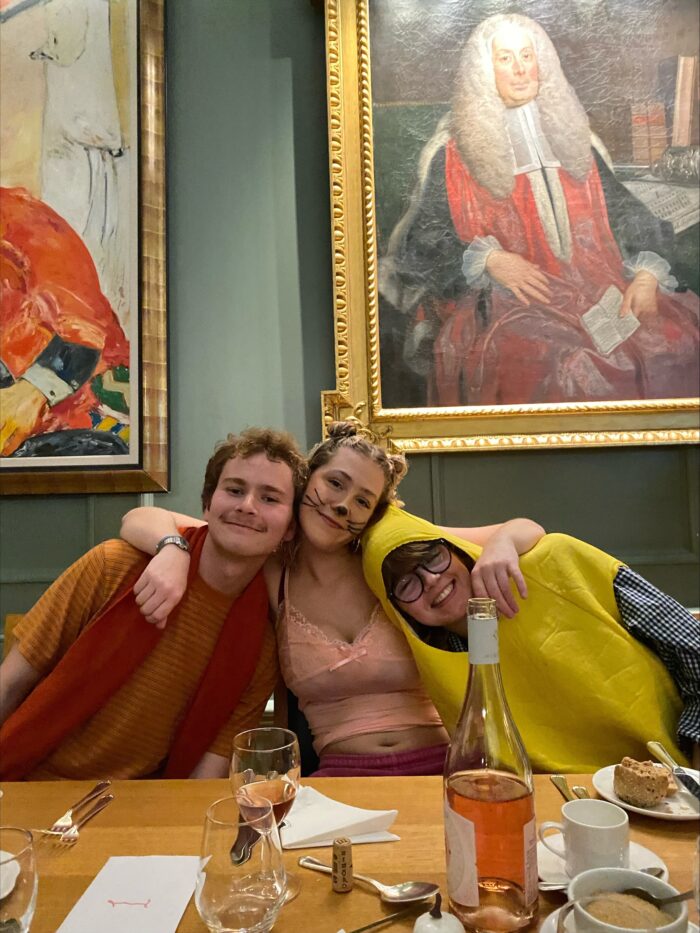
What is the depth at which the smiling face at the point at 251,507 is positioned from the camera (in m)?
1.35

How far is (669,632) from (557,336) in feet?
3.75

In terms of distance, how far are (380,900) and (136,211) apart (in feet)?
6.96

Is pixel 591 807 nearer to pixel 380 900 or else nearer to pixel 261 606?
pixel 380 900

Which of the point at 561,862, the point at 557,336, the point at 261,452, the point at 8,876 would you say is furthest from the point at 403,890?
the point at 557,336

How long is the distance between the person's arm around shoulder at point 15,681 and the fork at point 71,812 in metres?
0.47

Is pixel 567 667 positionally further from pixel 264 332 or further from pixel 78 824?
pixel 264 332

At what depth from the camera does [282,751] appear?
798 mm

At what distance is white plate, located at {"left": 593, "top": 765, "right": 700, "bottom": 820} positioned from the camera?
2.74 feet

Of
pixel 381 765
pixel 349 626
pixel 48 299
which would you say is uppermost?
pixel 48 299

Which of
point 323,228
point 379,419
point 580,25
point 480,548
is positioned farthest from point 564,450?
point 580,25

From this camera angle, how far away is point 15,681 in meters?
1.38

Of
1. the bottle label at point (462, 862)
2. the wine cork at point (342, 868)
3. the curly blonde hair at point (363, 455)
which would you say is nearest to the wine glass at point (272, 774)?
the wine cork at point (342, 868)

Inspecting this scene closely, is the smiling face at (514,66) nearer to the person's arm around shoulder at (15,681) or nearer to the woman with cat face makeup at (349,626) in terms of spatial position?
the woman with cat face makeup at (349,626)

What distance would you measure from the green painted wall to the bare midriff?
35.1 inches
